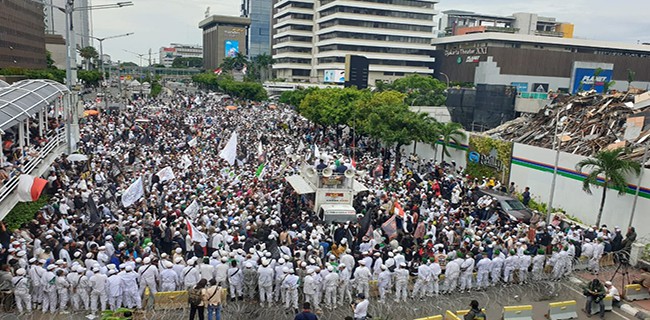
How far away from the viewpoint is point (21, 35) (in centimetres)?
6969

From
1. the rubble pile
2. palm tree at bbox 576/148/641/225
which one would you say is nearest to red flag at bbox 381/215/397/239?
palm tree at bbox 576/148/641/225

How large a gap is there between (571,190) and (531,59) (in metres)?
60.0

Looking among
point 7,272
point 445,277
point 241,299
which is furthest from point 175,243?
point 445,277

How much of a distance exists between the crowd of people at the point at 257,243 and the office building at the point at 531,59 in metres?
57.6

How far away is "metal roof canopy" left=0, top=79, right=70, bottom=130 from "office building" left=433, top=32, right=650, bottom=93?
60605mm

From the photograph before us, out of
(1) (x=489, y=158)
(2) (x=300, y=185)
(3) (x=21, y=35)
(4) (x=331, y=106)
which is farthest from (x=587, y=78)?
(3) (x=21, y=35)

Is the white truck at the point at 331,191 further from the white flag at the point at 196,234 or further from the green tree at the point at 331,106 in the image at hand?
the green tree at the point at 331,106

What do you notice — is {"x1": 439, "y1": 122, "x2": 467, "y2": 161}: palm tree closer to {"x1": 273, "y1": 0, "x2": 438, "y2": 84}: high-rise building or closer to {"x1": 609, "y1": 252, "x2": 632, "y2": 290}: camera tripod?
{"x1": 609, "y1": 252, "x2": 632, "y2": 290}: camera tripod

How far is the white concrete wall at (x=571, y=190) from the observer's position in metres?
18.2

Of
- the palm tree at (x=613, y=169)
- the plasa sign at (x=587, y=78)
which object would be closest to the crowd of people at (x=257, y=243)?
the palm tree at (x=613, y=169)

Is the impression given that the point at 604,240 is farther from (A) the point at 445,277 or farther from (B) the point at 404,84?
(B) the point at 404,84

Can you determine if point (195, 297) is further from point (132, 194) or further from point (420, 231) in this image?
point (420, 231)

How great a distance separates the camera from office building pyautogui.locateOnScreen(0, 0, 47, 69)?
206 ft

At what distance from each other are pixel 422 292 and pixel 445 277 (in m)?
0.72
